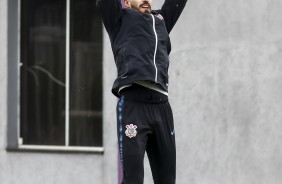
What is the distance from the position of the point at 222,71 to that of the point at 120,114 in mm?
2984

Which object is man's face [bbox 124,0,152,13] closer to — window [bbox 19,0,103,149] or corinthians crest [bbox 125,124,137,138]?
corinthians crest [bbox 125,124,137,138]

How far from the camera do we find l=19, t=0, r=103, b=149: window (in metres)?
7.75

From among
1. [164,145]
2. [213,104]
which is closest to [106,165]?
[213,104]

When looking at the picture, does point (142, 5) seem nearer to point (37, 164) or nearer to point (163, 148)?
point (163, 148)

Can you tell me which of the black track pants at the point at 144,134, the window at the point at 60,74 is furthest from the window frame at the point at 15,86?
the black track pants at the point at 144,134

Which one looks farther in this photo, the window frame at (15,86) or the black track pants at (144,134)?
the window frame at (15,86)

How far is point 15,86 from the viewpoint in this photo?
7.86 metres

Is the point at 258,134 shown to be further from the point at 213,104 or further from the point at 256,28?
the point at 256,28

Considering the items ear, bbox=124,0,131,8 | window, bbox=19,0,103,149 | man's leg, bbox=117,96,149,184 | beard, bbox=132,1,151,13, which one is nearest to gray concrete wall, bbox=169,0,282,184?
window, bbox=19,0,103,149

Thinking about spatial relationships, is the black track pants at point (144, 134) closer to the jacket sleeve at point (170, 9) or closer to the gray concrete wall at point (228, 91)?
the jacket sleeve at point (170, 9)

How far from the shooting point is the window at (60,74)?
775 cm

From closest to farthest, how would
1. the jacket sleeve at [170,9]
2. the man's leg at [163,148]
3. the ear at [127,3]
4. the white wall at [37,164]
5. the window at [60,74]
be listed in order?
the man's leg at [163,148] < the ear at [127,3] < the jacket sleeve at [170,9] < the white wall at [37,164] < the window at [60,74]

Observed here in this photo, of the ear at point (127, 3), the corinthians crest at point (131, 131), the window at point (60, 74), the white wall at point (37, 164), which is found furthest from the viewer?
the window at point (60, 74)

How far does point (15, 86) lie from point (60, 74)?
0.52 meters
